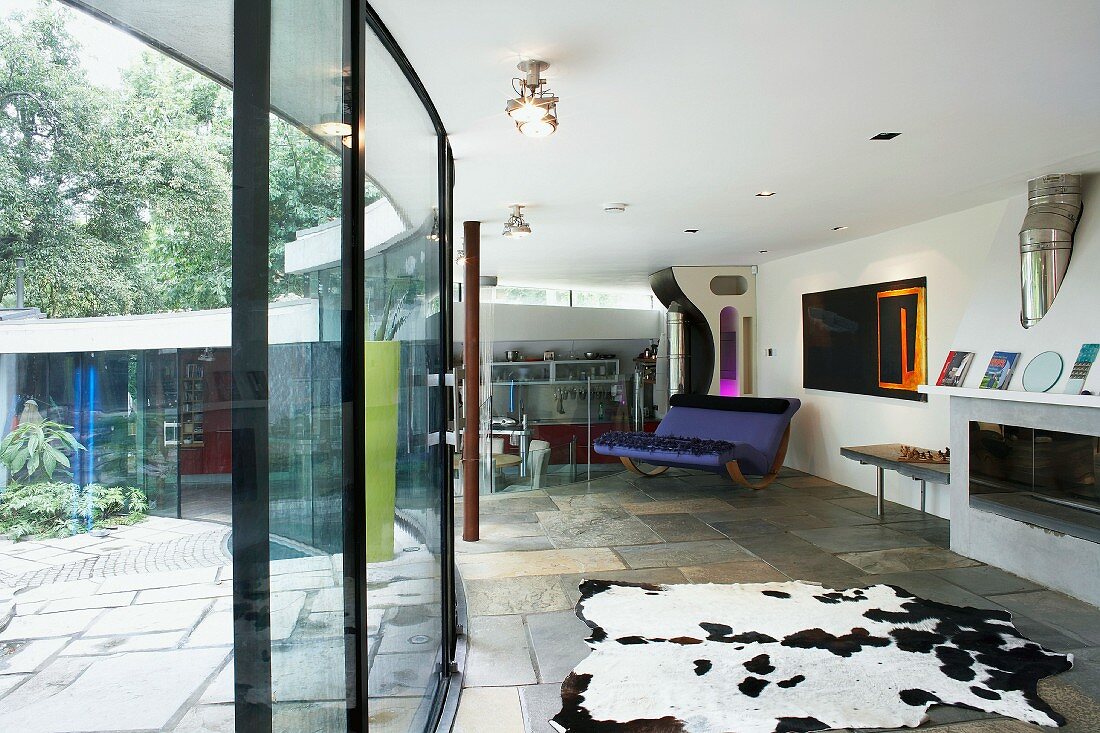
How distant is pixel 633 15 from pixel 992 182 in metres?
3.37

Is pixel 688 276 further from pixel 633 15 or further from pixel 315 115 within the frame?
pixel 315 115

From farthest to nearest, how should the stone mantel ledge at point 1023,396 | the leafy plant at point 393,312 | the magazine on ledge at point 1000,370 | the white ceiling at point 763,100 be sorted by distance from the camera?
the magazine on ledge at point 1000,370 < the stone mantel ledge at point 1023,396 < the white ceiling at point 763,100 < the leafy plant at point 393,312

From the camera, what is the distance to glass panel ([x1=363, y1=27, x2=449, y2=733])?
1847 millimetres

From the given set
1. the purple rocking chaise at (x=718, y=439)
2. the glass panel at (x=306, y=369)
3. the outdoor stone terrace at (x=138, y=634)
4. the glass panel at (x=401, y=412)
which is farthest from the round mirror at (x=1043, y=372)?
the outdoor stone terrace at (x=138, y=634)

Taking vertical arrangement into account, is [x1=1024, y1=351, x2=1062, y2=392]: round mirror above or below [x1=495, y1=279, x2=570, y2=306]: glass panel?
below

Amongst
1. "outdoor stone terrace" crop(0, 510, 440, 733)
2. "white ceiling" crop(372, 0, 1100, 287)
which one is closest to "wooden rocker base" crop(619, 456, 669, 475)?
"white ceiling" crop(372, 0, 1100, 287)

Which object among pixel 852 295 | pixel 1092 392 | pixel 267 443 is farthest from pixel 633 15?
pixel 852 295

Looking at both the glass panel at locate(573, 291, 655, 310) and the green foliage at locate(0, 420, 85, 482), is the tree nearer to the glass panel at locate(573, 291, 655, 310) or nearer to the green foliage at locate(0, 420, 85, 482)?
the green foliage at locate(0, 420, 85, 482)

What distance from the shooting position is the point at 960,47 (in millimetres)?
2439

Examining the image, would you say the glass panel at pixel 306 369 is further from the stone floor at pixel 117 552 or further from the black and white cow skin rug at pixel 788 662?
the black and white cow skin rug at pixel 788 662

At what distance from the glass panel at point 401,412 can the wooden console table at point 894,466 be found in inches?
149

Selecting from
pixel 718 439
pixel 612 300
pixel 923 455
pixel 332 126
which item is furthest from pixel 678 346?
pixel 332 126

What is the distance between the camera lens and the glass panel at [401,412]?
6.06ft

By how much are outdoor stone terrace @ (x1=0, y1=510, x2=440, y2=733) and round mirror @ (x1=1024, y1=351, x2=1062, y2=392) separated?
4346 mm
